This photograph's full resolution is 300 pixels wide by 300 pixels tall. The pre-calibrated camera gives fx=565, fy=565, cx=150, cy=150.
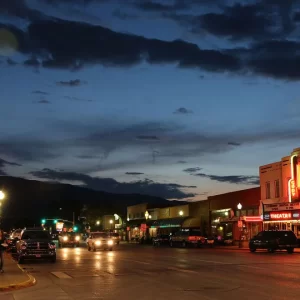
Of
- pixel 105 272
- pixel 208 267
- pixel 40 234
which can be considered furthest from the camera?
pixel 40 234

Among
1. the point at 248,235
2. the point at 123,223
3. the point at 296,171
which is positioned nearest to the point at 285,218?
the point at 296,171

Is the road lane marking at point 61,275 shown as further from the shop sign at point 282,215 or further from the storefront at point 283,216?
the shop sign at point 282,215

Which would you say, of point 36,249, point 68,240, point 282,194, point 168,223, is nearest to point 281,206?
point 282,194

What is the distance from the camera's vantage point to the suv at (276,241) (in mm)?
41875

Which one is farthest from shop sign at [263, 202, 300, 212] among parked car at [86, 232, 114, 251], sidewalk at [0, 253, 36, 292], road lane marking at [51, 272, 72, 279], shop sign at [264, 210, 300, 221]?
sidewalk at [0, 253, 36, 292]

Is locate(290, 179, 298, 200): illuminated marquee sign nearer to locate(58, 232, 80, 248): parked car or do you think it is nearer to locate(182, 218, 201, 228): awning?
locate(182, 218, 201, 228): awning

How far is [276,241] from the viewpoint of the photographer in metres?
42.4

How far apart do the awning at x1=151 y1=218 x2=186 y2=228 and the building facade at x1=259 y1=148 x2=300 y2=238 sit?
22.7m

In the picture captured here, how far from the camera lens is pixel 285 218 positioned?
5181 cm

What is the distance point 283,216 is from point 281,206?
929 millimetres

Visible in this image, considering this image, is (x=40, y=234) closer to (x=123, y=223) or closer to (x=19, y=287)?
(x=19, y=287)

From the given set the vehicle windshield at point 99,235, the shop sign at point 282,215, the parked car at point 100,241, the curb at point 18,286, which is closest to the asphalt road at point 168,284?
the curb at point 18,286

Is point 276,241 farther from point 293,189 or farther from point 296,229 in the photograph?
point 296,229

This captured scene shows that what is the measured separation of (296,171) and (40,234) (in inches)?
1044
